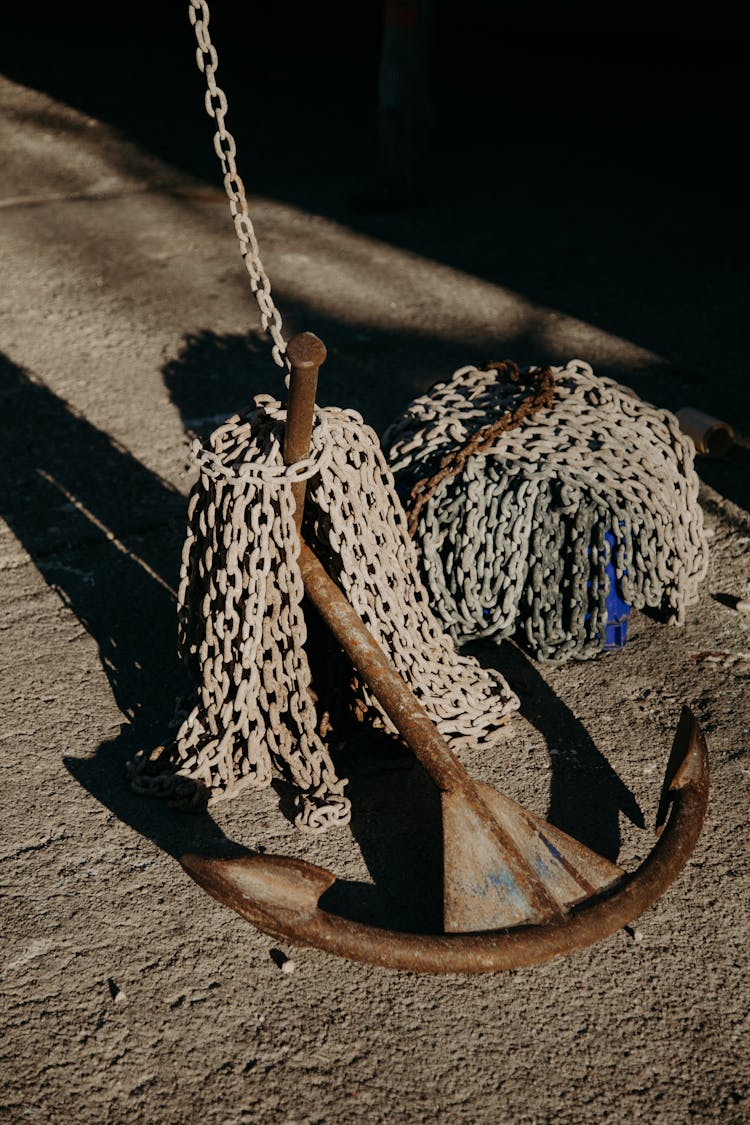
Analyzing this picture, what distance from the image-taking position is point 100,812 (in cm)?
261

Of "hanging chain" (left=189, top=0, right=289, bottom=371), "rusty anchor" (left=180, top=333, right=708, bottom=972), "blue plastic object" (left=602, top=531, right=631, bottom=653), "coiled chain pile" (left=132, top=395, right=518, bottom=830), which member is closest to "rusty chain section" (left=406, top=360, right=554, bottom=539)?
"coiled chain pile" (left=132, top=395, right=518, bottom=830)

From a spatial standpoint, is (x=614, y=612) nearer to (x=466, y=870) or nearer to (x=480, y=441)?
(x=480, y=441)

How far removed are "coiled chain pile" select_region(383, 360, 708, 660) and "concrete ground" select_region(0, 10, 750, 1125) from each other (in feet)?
0.56

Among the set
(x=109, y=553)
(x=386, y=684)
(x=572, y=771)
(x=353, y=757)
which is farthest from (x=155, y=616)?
(x=572, y=771)

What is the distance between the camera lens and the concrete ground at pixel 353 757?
2098mm

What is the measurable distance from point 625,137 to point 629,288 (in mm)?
2690

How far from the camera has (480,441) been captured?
Result: 312 cm

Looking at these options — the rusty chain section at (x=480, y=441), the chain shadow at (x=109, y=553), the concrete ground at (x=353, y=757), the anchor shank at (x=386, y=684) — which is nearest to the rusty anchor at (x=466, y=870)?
the anchor shank at (x=386, y=684)

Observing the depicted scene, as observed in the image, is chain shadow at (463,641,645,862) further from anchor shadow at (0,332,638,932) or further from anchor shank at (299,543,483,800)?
anchor shank at (299,543,483,800)

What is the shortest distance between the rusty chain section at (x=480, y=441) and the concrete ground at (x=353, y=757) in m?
0.47

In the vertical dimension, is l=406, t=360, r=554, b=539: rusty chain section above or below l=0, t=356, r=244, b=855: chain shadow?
above

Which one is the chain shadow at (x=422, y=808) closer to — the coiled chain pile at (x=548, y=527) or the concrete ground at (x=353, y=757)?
the concrete ground at (x=353, y=757)

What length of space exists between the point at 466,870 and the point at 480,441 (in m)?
1.24

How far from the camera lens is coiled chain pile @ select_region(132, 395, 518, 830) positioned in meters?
2.50
